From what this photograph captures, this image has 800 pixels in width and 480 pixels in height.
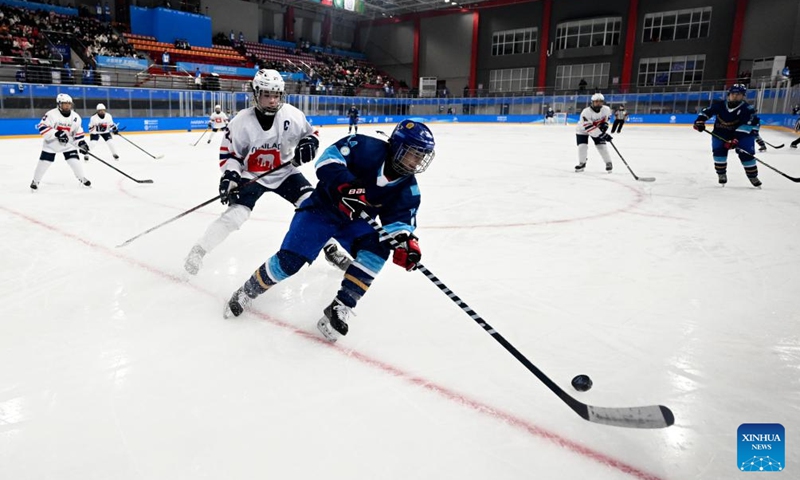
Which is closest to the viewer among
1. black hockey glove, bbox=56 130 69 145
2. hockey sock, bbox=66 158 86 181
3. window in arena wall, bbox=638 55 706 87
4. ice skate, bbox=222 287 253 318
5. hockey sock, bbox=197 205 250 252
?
ice skate, bbox=222 287 253 318

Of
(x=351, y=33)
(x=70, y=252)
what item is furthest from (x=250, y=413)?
(x=351, y=33)

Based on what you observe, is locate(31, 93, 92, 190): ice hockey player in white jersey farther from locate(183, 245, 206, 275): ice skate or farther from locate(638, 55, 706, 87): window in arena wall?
→ locate(638, 55, 706, 87): window in arena wall

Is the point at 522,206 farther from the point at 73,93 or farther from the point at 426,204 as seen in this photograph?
the point at 73,93

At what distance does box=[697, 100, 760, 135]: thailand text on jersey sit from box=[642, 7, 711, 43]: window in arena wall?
894 inches

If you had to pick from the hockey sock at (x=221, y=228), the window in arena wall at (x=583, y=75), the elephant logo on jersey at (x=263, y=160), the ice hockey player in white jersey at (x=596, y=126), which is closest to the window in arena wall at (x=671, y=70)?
the window in arena wall at (x=583, y=75)

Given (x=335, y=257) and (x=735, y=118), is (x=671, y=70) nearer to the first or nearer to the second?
(x=735, y=118)

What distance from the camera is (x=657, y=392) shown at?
6.38 feet

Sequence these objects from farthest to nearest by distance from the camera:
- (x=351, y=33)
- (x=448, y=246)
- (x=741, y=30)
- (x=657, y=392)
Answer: (x=351, y=33), (x=741, y=30), (x=448, y=246), (x=657, y=392)

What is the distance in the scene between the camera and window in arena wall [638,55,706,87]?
2561 cm

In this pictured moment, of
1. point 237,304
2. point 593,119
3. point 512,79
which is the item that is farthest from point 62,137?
point 512,79

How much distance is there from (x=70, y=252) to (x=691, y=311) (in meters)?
4.01

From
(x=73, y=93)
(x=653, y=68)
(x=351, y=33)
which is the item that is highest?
(x=351, y=33)

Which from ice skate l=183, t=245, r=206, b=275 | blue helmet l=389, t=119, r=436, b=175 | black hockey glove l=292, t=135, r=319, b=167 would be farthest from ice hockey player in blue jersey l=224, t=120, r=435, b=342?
ice skate l=183, t=245, r=206, b=275

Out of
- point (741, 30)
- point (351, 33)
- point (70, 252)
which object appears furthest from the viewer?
point (351, 33)
